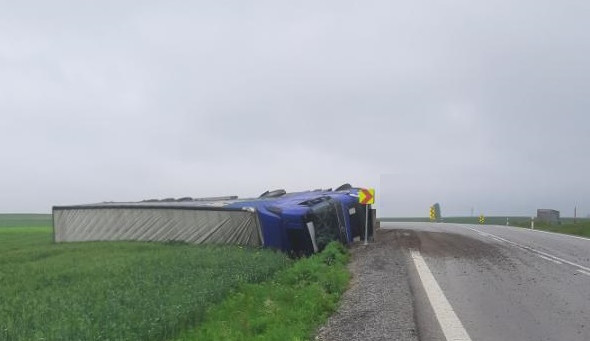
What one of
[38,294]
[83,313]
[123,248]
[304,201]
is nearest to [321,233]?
[304,201]

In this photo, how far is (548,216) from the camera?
4941 cm

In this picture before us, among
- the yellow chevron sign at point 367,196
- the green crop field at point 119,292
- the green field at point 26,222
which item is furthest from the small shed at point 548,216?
the green field at point 26,222

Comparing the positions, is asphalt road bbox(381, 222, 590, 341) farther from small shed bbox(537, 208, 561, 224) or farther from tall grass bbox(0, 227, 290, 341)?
small shed bbox(537, 208, 561, 224)

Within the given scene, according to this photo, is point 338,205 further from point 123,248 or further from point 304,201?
point 123,248

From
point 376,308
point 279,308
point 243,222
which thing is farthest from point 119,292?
point 243,222

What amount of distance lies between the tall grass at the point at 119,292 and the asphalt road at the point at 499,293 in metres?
3.73

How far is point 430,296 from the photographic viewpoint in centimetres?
902

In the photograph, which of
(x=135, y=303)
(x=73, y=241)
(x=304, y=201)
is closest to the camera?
(x=135, y=303)

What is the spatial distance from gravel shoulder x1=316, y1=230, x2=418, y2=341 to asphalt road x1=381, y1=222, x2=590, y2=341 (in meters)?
0.18

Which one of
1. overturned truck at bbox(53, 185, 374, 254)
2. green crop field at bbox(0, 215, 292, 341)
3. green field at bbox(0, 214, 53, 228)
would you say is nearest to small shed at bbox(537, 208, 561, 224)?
overturned truck at bbox(53, 185, 374, 254)

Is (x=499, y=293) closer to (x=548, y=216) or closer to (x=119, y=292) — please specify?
(x=119, y=292)

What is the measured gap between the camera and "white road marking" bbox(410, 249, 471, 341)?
262 inches

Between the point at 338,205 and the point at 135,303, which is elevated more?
the point at 338,205

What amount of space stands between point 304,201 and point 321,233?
1889 mm
